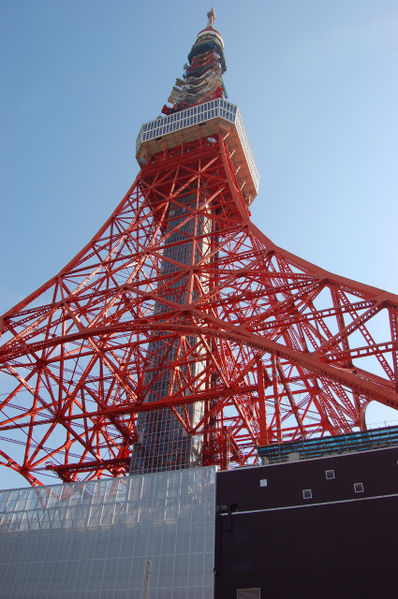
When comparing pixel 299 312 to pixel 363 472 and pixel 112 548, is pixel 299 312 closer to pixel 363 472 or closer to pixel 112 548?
pixel 363 472

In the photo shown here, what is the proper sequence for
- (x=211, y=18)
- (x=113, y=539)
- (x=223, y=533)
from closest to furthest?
(x=223, y=533) → (x=113, y=539) → (x=211, y=18)

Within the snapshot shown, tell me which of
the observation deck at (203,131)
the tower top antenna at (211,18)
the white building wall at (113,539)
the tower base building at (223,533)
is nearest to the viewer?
the tower base building at (223,533)

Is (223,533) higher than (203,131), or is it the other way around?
(203,131)

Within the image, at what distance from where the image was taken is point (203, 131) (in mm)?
34938

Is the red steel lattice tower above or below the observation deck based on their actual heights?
below

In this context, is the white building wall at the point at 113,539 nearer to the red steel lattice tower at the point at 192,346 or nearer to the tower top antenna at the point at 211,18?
the red steel lattice tower at the point at 192,346

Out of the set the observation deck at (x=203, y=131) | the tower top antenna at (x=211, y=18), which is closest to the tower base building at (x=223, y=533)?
the observation deck at (x=203, y=131)

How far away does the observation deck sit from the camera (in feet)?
114

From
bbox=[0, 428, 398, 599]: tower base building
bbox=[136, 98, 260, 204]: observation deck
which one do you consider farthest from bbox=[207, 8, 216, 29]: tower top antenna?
bbox=[0, 428, 398, 599]: tower base building

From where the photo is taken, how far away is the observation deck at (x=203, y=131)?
34.7 metres

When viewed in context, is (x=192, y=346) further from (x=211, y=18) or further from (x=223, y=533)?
(x=211, y=18)

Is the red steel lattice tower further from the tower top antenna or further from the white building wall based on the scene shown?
the tower top antenna

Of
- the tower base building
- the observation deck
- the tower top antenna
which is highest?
the tower top antenna

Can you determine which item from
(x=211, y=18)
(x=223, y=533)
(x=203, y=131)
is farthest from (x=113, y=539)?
(x=211, y=18)
